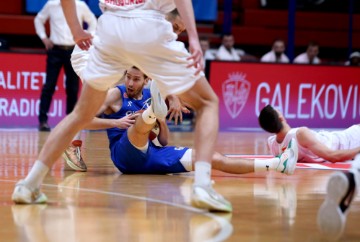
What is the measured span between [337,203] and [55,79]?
846cm

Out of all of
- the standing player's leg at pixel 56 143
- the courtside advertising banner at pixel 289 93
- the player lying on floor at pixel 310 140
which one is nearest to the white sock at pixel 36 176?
the standing player's leg at pixel 56 143

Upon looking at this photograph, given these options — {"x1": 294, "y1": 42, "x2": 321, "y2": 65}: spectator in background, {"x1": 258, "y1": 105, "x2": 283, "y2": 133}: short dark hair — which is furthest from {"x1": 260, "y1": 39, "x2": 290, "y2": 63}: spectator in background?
{"x1": 258, "y1": 105, "x2": 283, "y2": 133}: short dark hair

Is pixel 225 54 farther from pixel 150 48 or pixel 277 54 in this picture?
pixel 150 48

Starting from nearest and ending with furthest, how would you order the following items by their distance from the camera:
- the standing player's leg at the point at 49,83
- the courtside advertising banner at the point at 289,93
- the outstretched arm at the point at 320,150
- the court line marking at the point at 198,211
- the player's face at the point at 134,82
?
1. the court line marking at the point at 198,211
2. the player's face at the point at 134,82
3. the outstretched arm at the point at 320,150
4. the standing player's leg at the point at 49,83
5. the courtside advertising banner at the point at 289,93

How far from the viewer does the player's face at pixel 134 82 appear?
272 inches

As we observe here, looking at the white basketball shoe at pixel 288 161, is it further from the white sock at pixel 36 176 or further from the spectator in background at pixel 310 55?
the spectator in background at pixel 310 55

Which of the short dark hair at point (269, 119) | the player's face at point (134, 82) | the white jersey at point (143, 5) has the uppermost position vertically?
the white jersey at point (143, 5)

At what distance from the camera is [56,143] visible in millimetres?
5258

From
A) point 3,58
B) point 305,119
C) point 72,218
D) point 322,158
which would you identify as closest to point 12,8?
point 3,58

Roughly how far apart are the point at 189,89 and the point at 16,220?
1.24m

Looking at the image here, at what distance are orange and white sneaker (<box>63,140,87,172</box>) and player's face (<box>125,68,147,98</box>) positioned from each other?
2.04 ft

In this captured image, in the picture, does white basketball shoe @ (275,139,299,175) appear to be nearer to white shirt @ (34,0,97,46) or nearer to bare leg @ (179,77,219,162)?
bare leg @ (179,77,219,162)

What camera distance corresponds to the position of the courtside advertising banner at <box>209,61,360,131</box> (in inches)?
529

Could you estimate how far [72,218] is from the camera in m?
4.79
